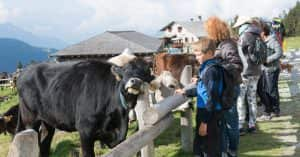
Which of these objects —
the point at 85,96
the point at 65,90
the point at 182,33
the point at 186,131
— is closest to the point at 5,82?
the point at 65,90

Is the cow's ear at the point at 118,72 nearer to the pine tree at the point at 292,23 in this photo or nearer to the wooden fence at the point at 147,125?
the wooden fence at the point at 147,125

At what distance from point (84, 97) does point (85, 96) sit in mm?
19

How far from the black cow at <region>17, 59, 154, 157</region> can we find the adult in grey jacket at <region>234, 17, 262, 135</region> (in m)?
1.97

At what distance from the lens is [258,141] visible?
248 inches

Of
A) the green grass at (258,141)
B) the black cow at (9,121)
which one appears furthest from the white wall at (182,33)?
the green grass at (258,141)

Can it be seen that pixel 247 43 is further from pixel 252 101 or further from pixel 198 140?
pixel 198 140

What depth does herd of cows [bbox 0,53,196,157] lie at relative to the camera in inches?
195

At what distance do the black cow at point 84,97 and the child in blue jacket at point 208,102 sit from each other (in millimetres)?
781

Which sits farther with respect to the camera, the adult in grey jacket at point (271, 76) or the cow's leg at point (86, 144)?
the adult in grey jacket at point (271, 76)

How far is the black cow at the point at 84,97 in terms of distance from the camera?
195 inches

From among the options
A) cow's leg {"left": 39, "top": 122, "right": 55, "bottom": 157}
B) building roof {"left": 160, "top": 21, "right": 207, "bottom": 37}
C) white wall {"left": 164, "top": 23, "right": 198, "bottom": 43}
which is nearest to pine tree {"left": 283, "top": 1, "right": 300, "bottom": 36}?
white wall {"left": 164, "top": 23, "right": 198, "bottom": 43}

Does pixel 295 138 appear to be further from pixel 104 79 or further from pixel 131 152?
pixel 131 152

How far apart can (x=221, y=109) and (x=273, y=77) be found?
13.2 ft

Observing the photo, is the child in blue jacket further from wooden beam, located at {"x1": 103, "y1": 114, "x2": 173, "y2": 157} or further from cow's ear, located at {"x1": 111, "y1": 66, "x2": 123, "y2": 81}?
cow's ear, located at {"x1": 111, "y1": 66, "x2": 123, "y2": 81}
